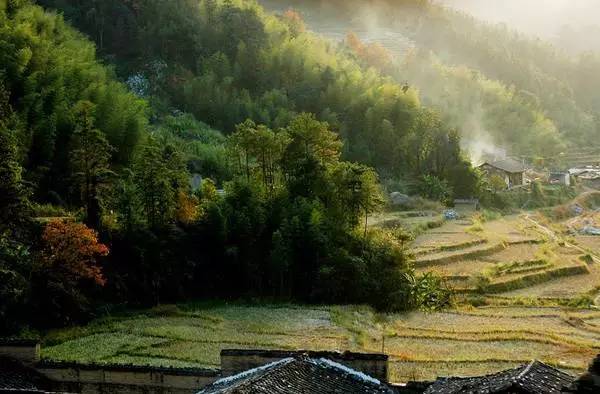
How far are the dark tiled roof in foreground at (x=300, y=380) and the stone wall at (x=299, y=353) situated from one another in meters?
0.44

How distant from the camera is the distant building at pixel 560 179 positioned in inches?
2090

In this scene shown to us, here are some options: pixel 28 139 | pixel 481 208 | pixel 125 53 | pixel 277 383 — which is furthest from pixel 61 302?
pixel 125 53

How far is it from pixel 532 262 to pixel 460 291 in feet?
17.5

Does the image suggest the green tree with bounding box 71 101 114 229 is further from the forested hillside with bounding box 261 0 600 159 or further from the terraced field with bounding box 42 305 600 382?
the forested hillside with bounding box 261 0 600 159

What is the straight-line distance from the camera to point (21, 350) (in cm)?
1474

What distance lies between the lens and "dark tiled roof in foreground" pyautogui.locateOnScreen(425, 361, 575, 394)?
33.3ft

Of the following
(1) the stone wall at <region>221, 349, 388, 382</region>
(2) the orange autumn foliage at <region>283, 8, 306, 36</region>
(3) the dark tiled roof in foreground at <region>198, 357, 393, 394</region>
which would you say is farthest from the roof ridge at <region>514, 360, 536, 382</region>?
(2) the orange autumn foliage at <region>283, 8, 306, 36</region>

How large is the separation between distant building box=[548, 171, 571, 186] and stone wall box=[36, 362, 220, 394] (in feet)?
139

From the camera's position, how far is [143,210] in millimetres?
25562

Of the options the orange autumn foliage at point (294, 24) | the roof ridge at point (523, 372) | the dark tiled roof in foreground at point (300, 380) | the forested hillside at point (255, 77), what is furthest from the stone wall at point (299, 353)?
the orange autumn foliage at point (294, 24)

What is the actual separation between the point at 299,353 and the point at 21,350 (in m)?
5.31

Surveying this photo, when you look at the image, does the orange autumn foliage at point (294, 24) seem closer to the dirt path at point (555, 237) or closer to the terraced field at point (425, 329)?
the dirt path at point (555, 237)

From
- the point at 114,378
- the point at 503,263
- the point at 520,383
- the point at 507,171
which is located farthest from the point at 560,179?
the point at 520,383

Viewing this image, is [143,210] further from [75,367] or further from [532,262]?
[532,262]
